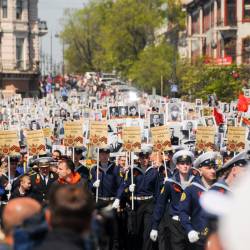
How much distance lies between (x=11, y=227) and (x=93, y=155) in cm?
1602

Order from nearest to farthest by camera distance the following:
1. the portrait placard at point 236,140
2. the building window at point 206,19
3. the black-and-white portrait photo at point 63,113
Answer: the portrait placard at point 236,140
the black-and-white portrait photo at point 63,113
the building window at point 206,19

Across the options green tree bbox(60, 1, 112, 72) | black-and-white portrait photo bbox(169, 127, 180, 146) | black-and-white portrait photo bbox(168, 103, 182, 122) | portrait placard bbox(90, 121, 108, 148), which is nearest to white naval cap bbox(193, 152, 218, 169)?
portrait placard bbox(90, 121, 108, 148)

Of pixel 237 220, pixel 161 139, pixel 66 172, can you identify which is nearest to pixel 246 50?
pixel 161 139

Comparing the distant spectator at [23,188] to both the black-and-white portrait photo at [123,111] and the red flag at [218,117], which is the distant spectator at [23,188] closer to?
the red flag at [218,117]

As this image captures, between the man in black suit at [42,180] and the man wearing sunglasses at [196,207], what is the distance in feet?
7.86

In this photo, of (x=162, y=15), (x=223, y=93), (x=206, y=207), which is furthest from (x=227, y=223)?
(x=162, y=15)

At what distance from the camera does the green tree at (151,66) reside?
73.4 meters

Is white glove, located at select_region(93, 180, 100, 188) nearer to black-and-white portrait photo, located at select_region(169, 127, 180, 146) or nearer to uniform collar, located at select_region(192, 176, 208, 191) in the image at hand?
uniform collar, located at select_region(192, 176, 208, 191)

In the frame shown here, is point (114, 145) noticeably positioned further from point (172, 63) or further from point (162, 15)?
point (162, 15)

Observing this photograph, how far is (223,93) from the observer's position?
47250mm

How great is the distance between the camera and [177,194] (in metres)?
12.3

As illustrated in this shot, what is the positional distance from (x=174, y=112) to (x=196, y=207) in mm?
20038

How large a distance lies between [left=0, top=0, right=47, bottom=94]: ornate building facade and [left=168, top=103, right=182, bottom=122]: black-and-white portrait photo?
5736 centimetres

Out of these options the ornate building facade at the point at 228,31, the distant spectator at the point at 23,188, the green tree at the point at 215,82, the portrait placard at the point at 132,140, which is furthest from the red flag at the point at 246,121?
the ornate building facade at the point at 228,31
